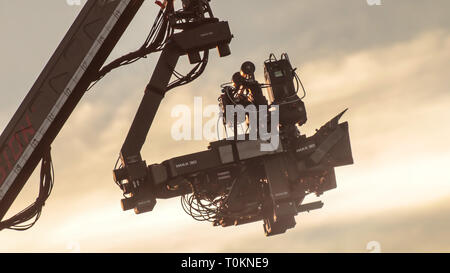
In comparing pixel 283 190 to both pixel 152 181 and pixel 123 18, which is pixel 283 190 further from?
pixel 123 18

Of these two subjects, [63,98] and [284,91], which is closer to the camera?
[63,98]

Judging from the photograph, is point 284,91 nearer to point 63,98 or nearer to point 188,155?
point 188,155

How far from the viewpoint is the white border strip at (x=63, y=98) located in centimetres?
1653

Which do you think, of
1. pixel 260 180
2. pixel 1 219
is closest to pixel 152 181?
pixel 260 180

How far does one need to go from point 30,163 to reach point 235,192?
183 inches

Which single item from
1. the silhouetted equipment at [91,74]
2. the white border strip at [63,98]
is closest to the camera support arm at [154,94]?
the silhouetted equipment at [91,74]

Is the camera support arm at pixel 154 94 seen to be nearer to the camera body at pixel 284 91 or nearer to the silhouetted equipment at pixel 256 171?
the silhouetted equipment at pixel 256 171

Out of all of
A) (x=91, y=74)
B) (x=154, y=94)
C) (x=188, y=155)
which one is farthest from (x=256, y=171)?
(x=91, y=74)

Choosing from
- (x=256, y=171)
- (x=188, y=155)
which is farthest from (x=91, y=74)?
(x=256, y=171)

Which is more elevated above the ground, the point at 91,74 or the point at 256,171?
the point at 91,74

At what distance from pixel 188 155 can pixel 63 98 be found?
9.86ft

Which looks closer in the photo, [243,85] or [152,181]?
[152,181]

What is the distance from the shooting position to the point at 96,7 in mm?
16703

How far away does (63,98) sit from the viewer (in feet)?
54.9
